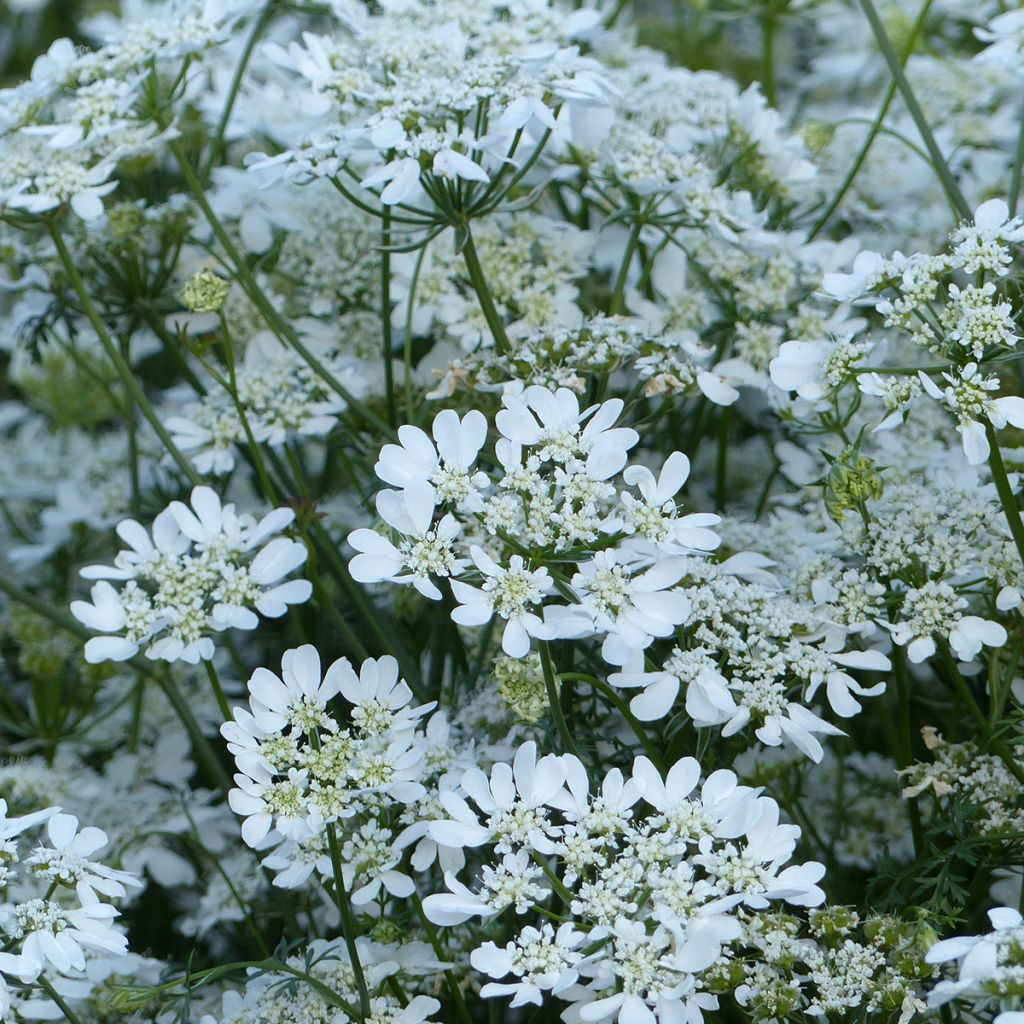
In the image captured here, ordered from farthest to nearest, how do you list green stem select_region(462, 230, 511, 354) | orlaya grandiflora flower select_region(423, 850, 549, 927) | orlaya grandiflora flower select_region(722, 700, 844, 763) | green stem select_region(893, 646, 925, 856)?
1. green stem select_region(462, 230, 511, 354)
2. green stem select_region(893, 646, 925, 856)
3. orlaya grandiflora flower select_region(722, 700, 844, 763)
4. orlaya grandiflora flower select_region(423, 850, 549, 927)

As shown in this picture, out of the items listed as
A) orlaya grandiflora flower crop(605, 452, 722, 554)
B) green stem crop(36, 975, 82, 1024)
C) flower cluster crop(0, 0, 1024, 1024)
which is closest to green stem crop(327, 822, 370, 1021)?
flower cluster crop(0, 0, 1024, 1024)

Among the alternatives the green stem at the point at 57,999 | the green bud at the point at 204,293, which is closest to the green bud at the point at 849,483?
the green bud at the point at 204,293

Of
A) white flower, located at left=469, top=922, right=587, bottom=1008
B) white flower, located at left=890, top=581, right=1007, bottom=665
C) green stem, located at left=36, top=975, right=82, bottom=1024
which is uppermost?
white flower, located at left=890, top=581, right=1007, bottom=665

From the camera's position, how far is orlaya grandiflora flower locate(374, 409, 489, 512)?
1021mm

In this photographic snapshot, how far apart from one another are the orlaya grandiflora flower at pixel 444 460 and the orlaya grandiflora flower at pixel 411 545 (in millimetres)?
11

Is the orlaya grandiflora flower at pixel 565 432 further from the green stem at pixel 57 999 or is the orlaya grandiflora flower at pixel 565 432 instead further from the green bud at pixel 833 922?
the green stem at pixel 57 999

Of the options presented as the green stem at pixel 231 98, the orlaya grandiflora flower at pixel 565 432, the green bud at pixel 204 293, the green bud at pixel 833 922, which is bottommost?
the green bud at pixel 833 922

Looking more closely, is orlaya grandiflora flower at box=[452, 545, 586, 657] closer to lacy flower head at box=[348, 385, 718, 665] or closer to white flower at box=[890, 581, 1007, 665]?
lacy flower head at box=[348, 385, 718, 665]

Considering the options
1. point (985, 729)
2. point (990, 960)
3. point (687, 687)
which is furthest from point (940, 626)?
point (990, 960)

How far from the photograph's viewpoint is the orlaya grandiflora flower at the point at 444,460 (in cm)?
102

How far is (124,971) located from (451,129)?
33.5 inches

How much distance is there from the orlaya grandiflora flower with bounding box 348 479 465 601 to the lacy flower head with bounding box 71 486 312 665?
7.2 inches

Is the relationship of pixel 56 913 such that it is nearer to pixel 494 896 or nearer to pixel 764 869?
pixel 494 896

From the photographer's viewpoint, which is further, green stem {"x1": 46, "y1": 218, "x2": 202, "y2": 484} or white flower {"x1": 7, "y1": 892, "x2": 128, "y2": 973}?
green stem {"x1": 46, "y1": 218, "x2": 202, "y2": 484}
